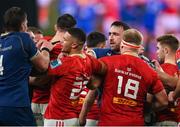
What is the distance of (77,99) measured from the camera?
24.9 ft

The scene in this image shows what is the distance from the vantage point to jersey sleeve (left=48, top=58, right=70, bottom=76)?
7.25 metres

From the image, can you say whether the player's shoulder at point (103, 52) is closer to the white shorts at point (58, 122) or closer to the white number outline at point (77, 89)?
the white number outline at point (77, 89)

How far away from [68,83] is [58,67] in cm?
22

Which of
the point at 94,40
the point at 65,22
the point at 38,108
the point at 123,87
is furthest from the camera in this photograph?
the point at 94,40

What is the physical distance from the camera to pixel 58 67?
7297 millimetres

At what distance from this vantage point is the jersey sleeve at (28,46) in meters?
6.93

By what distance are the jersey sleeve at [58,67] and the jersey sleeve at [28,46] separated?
34 cm

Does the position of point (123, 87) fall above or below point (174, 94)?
above

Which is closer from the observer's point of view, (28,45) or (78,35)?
(28,45)

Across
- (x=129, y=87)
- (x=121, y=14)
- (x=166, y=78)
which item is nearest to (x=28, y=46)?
(x=129, y=87)

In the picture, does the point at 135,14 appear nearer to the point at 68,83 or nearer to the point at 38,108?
the point at 38,108

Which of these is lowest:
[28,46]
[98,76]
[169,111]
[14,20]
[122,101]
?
[169,111]

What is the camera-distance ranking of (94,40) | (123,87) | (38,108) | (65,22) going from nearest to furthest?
(123,87) < (65,22) < (38,108) < (94,40)

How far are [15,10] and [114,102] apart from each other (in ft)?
4.58
